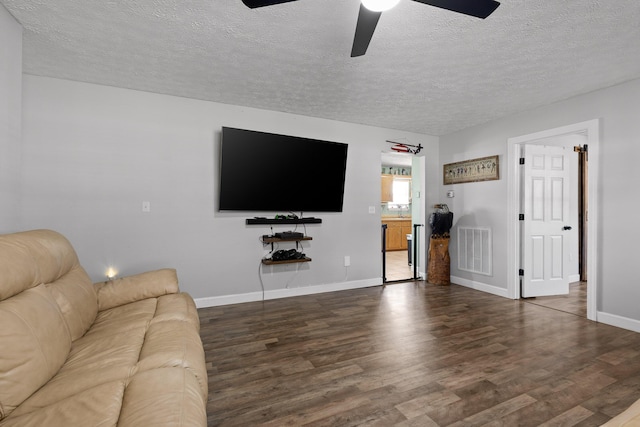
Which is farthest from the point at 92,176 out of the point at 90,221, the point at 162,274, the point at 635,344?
the point at 635,344

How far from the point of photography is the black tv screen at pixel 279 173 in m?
3.57

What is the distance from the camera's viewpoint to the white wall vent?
439 cm

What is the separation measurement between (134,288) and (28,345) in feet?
3.88

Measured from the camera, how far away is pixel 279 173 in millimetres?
3814

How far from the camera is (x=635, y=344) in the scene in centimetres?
263

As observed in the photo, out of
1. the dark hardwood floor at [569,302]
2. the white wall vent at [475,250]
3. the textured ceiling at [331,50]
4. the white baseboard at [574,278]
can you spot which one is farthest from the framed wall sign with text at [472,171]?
the white baseboard at [574,278]

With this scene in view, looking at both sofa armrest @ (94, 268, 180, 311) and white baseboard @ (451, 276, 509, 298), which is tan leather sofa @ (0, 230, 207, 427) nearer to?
sofa armrest @ (94, 268, 180, 311)

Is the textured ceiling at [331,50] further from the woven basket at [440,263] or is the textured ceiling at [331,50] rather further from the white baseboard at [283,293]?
the white baseboard at [283,293]

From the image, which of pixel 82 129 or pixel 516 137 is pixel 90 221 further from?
pixel 516 137

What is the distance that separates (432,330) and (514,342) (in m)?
0.68

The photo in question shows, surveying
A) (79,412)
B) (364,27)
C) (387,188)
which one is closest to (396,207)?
(387,188)

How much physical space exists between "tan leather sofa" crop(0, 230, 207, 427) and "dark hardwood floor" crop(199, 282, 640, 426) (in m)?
0.55

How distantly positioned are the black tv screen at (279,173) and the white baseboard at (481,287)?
7.65ft

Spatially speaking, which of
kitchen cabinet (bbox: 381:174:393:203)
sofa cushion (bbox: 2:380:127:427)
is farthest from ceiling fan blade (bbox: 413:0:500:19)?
kitchen cabinet (bbox: 381:174:393:203)
